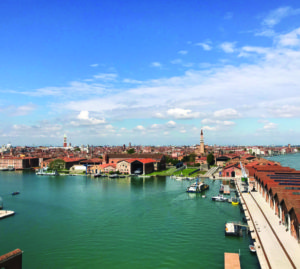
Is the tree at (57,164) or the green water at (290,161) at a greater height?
the tree at (57,164)

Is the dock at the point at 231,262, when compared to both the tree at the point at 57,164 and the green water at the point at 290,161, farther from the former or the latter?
the green water at the point at 290,161

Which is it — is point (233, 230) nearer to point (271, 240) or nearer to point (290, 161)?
point (271, 240)

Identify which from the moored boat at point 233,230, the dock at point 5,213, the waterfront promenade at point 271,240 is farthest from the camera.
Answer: the dock at point 5,213

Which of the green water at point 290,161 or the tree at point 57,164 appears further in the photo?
the green water at point 290,161

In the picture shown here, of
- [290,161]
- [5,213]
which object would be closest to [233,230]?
[5,213]

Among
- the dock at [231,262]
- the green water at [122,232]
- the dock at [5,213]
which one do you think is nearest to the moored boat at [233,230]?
the green water at [122,232]

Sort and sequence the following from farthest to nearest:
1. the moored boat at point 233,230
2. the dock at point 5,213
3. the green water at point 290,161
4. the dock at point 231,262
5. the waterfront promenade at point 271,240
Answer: the green water at point 290,161, the dock at point 5,213, the moored boat at point 233,230, the dock at point 231,262, the waterfront promenade at point 271,240
